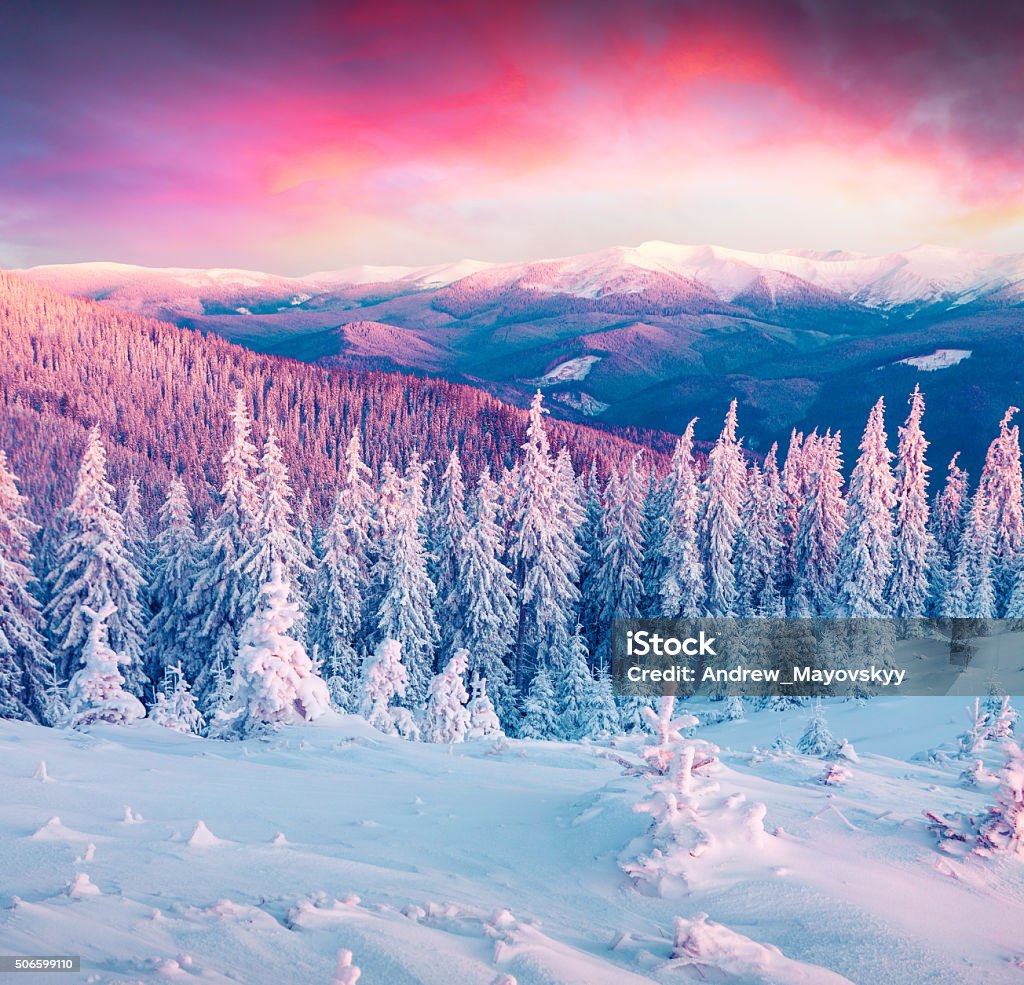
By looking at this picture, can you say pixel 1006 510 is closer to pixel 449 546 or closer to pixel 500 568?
pixel 500 568

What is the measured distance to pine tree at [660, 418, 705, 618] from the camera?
34438mm

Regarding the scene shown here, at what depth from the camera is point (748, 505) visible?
39.1 metres

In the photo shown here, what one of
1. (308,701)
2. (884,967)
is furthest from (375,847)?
(308,701)

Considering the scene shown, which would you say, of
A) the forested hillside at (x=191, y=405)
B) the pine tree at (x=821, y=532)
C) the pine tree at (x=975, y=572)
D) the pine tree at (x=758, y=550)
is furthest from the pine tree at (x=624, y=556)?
the forested hillside at (x=191, y=405)

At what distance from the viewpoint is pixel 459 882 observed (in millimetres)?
5379

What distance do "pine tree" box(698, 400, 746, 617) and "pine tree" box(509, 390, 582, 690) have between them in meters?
7.02

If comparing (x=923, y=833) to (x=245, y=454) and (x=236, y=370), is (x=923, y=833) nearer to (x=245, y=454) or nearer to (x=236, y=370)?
(x=245, y=454)

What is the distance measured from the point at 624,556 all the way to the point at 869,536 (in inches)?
458

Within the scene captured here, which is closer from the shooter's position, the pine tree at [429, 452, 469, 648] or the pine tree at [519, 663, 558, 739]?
the pine tree at [519, 663, 558, 739]

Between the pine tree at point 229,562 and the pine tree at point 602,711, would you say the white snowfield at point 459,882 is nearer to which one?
the pine tree at point 602,711

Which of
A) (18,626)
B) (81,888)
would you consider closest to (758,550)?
(18,626)

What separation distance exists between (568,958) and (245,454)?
2981 centimetres

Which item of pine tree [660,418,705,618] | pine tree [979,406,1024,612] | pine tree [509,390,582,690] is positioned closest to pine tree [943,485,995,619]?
pine tree [979,406,1024,612]

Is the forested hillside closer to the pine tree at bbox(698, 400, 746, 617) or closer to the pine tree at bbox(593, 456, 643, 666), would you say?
the pine tree at bbox(593, 456, 643, 666)
